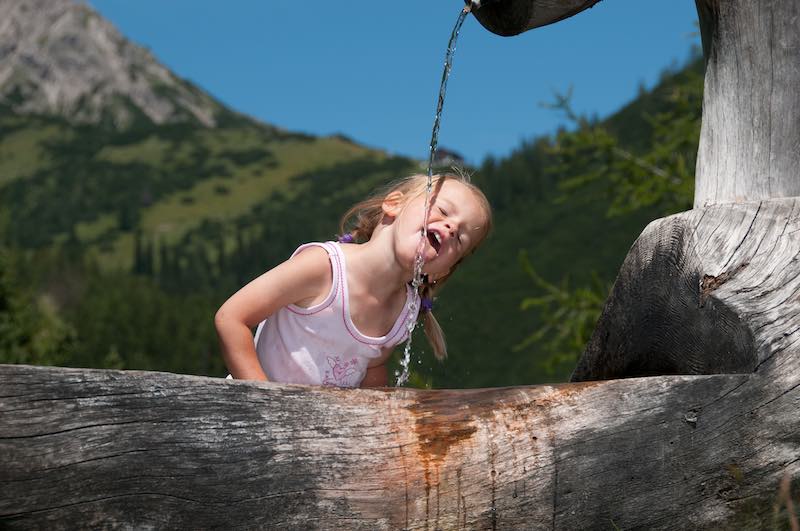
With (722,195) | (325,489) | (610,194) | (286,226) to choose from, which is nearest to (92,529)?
(325,489)

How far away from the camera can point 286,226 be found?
176000mm

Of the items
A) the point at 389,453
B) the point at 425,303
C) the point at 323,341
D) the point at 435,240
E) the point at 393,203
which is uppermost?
the point at 393,203

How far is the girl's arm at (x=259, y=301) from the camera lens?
2.79m

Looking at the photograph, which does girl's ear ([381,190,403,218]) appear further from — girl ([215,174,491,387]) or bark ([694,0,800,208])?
bark ([694,0,800,208])

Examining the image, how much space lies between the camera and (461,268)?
17.0 feet

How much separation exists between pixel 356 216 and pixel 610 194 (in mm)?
8623

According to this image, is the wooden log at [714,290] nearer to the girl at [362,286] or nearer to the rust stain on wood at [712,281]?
the rust stain on wood at [712,281]

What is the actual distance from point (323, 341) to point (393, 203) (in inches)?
22.1

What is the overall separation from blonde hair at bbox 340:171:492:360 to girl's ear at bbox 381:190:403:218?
0.06 feet

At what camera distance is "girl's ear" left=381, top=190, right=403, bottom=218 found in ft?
10.7

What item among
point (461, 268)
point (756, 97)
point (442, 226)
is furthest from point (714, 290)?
point (461, 268)

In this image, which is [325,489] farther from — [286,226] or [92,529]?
[286,226]

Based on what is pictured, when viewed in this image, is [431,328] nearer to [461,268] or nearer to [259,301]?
[259,301]

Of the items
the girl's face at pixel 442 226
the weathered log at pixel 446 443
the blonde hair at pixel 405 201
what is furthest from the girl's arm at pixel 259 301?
the weathered log at pixel 446 443
